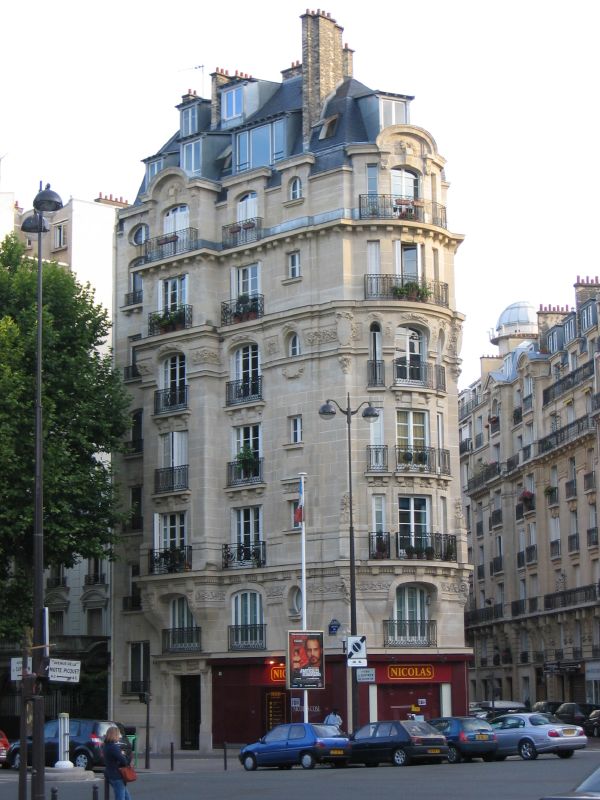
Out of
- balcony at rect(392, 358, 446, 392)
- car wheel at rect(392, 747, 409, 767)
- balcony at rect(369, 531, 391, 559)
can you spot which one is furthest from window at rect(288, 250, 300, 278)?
car wheel at rect(392, 747, 409, 767)

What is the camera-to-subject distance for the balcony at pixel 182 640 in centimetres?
5228

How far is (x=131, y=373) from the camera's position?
191 ft

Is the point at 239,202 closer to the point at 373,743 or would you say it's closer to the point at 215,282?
the point at 215,282

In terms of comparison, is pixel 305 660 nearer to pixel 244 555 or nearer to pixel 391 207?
pixel 244 555

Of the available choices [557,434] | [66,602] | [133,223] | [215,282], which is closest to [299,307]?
[215,282]

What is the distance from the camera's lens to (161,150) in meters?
60.5

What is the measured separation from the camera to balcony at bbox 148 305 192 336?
54.6 metres

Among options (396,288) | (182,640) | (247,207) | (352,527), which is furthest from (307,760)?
(247,207)

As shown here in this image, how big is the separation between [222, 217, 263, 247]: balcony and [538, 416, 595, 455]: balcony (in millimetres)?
23558

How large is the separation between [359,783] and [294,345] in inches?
941

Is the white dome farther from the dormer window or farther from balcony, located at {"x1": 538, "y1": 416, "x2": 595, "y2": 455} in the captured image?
the dormer window

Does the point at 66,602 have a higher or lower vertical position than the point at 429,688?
higher

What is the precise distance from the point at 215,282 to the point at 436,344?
931 centimetres

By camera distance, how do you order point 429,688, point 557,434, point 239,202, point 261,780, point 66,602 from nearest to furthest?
1. point 261,780
2. point 429,688
3. point 239,202
4. point 66,602
5. point 557,434
